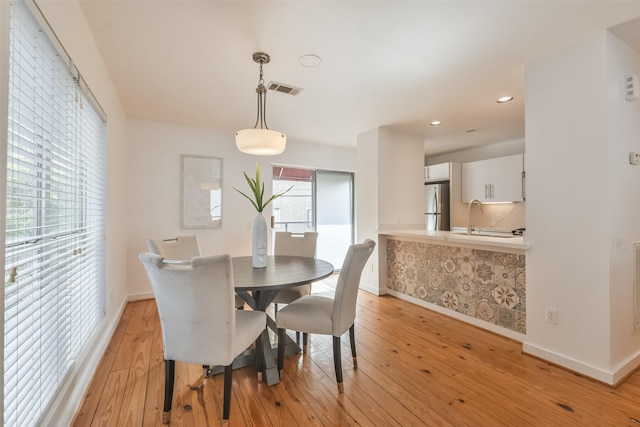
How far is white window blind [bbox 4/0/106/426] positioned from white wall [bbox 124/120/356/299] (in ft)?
5.49

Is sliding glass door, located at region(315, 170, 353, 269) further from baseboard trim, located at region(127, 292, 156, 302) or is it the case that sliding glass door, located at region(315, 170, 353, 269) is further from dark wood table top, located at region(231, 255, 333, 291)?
baseboard trim, located at region(127, 292, 156, 302)

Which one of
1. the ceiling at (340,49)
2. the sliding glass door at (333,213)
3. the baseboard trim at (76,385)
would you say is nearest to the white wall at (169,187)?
the ceiling at (340,49)

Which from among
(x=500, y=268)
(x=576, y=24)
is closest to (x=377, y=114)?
(x=576, y=24)

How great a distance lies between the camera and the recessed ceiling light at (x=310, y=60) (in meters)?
2.18

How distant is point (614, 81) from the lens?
196 centimetres

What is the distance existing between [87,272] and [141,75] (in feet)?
5.71

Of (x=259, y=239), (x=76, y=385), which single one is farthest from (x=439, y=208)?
(x=76, y=385)

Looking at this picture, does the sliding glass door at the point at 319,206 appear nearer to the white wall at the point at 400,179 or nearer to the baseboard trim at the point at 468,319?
the white wall at the point at 400,179

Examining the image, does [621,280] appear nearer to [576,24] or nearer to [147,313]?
[576,24]

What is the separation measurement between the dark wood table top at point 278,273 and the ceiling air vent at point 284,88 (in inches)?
65.5

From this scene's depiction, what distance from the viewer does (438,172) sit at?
5324 millimetres

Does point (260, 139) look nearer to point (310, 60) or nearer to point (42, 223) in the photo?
point (310, 60)

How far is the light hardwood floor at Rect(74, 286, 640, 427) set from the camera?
1.60m

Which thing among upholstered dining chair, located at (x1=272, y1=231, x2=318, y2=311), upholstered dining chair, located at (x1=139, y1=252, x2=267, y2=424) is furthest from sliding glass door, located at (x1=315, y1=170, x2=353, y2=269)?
upholstered dining chair, located at (x1=139, y1=252, x2=267, y2=424)
